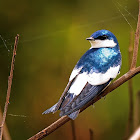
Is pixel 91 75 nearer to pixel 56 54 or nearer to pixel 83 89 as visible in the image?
pixel 83 89

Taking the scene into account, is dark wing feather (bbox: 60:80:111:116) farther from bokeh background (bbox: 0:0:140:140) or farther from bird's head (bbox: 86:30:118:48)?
bokeh background (bbox: 0:0:140:140)

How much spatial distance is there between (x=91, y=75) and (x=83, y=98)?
10 cm


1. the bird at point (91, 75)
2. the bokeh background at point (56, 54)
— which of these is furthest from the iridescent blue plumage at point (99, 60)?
the bokeh background at point (56, 54)

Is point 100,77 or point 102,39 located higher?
point 102,39

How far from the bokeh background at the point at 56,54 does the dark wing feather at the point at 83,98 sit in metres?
0.42

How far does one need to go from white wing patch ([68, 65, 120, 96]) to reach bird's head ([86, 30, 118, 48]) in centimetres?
10

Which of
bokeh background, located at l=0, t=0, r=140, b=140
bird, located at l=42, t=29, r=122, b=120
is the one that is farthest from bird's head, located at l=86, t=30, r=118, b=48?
bokeh background, located at l=0, t=0, r=140, b=140

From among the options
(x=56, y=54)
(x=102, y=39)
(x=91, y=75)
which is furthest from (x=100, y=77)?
(x=56, y=54)

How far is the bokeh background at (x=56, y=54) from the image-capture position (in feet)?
4.94

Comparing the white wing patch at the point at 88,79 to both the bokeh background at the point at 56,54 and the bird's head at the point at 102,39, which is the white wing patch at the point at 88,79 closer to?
the bird's head at the point at 102,39

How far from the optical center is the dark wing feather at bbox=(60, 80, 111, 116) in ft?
2.87

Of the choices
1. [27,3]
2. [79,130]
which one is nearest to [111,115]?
[79,130]

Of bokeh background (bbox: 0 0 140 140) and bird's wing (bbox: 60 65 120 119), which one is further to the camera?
bokeh background (bbox: 0 0 140 140)

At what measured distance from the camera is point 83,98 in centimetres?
96
